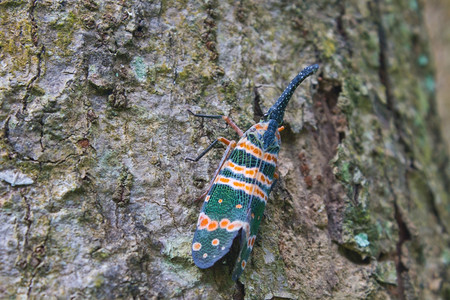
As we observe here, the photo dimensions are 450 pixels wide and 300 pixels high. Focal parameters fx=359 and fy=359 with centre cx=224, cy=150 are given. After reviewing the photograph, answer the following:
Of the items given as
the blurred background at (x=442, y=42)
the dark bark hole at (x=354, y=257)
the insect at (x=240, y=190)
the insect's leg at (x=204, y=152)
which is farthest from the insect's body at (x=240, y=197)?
the blurred background at (x=442, y=42)

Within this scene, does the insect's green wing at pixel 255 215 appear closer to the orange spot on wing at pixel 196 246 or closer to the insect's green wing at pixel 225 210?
the insect's green wing at pixel 225 210

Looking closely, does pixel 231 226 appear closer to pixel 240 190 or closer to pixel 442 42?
pixel 240 190

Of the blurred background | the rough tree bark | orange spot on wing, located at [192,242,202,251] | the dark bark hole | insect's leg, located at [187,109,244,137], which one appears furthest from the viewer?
the blurred background

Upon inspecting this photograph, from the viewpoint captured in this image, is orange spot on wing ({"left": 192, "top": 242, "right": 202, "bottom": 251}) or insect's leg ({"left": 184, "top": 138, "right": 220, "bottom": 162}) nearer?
orange spot on wing ({"left": 192, "top": 242, "right": 202, "bottom": 251})

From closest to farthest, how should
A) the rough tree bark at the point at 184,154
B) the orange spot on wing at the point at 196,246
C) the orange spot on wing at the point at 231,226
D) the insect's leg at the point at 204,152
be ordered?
the rough tree bark at the point at 184,154, the orange spot on wing at the point at 196,246, the orange spot on wing at the point at 231,226, the insect's leg at the point at 204,152

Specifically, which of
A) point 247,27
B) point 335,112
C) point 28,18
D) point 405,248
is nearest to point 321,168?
point 335,112

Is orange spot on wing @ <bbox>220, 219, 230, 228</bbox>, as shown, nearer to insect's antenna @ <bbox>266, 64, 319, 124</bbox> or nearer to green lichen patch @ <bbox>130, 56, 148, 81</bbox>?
insect's antenna @ <bbox>266, 64, 319, 124</bbox>

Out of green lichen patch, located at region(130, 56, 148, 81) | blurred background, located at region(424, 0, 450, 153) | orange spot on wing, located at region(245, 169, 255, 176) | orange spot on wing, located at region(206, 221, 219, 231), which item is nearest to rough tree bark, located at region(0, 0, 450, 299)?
green lichen patch, located at region(130, 56, 148, 81)
